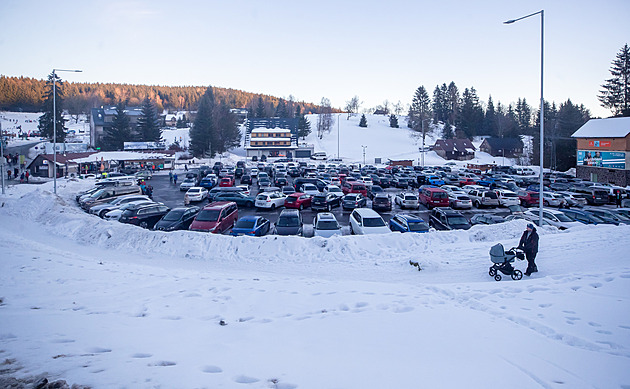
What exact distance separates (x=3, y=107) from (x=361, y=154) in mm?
123628

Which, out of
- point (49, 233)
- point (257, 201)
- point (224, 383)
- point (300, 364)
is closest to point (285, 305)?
point (300, 364)

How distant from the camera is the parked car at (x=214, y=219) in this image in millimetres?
17953

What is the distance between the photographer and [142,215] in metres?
21.4

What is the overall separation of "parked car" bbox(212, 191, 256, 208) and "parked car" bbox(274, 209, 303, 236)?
9.84 metres

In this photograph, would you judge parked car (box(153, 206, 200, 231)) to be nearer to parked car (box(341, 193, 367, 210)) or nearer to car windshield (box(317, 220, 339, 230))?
car windshield (box(317, 220, 339, 230))

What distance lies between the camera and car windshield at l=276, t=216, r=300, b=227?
1839 cm

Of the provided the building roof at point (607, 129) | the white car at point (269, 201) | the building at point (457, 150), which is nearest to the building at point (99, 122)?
the building at point (457, 150)

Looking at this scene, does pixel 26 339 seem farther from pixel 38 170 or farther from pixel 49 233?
pixel 38 170

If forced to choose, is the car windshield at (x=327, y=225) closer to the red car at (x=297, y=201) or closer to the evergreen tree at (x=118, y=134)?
the red car at (x=297, y=201)

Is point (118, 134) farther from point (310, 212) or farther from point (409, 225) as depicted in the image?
point (409, 225)

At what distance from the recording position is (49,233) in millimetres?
17953

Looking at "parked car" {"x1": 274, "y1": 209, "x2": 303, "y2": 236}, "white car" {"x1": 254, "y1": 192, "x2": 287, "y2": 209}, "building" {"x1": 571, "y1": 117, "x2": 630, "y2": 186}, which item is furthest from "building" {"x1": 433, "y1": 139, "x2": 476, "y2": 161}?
"parked car" {"x1": 274, "y1": 209, "x2": 303, "y2": 236}

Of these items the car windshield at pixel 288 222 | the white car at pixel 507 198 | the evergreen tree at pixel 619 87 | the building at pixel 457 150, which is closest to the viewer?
the car windshield at pixel 288 222

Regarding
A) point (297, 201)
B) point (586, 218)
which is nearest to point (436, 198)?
point (586, 218)
